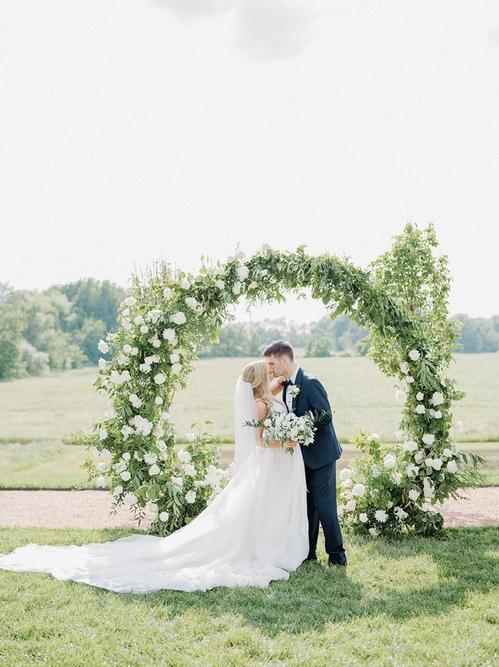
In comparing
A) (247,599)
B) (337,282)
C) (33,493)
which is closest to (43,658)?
(247,599)

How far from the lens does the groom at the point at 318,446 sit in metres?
8.01

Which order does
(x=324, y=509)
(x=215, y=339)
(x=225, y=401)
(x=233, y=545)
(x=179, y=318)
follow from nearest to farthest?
(x=233, y=545) < (x=324, y=509) < (x=179, y=318) < (x=215, y=339) < (x=225, y=401)

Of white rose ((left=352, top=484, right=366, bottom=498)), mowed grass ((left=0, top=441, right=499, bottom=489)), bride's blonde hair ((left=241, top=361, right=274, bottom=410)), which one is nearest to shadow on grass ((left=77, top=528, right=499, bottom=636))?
white rose ((left=352, top=484, right=366, bottom=498))

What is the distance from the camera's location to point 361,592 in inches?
277

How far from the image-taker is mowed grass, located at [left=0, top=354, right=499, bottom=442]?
22.7 metres

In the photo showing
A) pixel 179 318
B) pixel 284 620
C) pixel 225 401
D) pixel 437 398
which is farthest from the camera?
pixel 225 401

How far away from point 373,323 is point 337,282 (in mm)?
737

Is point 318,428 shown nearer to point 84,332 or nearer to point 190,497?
point 190,497

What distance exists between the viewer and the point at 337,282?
9.08 meters

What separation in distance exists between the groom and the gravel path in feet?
8.08

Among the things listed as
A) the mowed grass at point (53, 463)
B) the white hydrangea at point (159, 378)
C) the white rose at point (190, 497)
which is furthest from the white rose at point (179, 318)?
the mowed grass at point (53, 463)

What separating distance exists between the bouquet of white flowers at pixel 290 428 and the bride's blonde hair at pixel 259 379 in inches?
14.2

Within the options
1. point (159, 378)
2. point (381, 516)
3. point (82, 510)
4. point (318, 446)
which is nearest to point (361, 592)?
point (318, 446)

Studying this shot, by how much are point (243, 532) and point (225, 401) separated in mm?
23018
